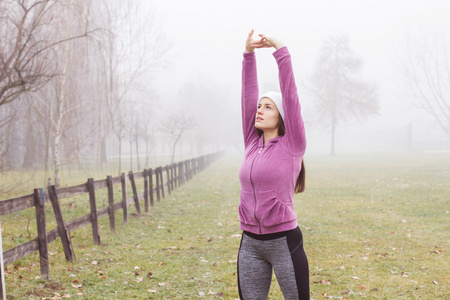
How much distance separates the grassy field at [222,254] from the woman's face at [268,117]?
302 centimetres

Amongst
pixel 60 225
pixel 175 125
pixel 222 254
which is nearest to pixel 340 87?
pixel 175 125

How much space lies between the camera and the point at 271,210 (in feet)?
8.29

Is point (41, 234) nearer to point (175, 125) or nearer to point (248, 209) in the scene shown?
point (248, 209)

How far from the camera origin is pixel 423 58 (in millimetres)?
37344

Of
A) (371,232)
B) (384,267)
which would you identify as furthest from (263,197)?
(371,232)

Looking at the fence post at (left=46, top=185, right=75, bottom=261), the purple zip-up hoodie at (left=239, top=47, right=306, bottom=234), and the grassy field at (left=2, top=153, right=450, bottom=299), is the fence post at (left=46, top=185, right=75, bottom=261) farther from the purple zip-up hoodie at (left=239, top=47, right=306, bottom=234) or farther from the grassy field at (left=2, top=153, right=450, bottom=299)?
the purple zip-up hoodie at (left=239, top=47, right=306, bottom=234)

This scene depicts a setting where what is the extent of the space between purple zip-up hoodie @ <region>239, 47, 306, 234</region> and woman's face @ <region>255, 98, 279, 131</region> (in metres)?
0.11

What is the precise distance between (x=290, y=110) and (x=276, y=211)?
2.01 feet

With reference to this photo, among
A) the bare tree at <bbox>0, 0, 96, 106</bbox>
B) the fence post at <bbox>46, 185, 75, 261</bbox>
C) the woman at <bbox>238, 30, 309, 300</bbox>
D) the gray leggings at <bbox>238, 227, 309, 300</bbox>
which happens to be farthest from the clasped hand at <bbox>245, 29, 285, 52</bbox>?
the bare tree at <bbox>0, 0, 96, 106</bbox>

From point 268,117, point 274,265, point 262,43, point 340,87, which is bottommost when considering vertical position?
point 274,265

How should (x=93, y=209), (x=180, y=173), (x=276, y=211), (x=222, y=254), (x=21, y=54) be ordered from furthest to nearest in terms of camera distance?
(x=180, y=173), (x=21, y=54), (x=93, y=209), (x=222, y=254), (x=276, y=211)

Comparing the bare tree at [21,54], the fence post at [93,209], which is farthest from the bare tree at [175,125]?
the fence post at [93,209]

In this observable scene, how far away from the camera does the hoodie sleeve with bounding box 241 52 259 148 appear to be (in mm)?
2955

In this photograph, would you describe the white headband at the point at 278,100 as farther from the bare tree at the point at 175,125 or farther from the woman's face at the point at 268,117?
the bare tree at the point at 175,125
